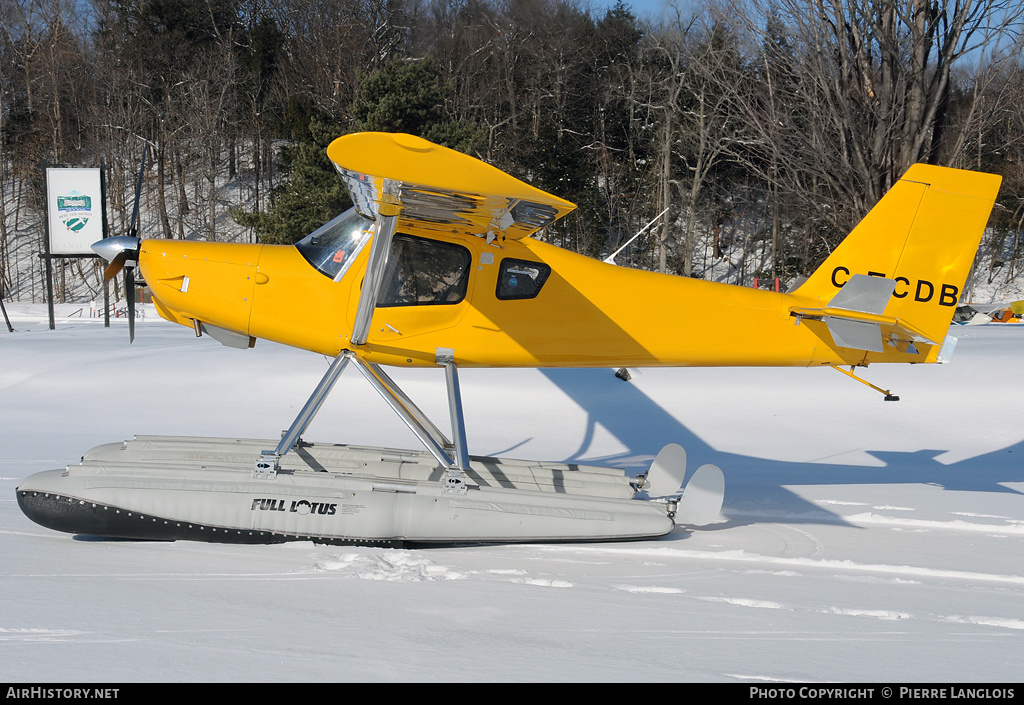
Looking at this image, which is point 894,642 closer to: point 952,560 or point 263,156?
point 952,560

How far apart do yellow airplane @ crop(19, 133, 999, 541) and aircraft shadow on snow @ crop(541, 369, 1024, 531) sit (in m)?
1.22

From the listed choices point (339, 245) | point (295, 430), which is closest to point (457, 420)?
point (295, 430)

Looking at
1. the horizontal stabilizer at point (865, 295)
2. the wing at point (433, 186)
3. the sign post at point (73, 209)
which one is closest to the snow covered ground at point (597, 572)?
the horizontal stabilizer at point (865, 295)

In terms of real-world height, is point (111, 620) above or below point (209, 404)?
above

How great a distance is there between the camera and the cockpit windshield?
5.79m

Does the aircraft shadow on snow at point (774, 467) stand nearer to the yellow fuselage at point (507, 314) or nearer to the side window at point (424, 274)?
the yellow fuselage at point (507, 314)

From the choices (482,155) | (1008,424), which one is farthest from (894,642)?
(482,155)

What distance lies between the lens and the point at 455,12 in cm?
3897

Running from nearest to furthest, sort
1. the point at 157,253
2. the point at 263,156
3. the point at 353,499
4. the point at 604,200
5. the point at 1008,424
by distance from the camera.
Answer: the point at 353,499 → the point at 157,253 → the point at 1008,424 → the point at 604,200 → the point at 263,156

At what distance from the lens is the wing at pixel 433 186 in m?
4.23

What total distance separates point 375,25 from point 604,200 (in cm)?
1206

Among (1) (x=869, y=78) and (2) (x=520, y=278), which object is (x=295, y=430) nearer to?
(2) (x=520, y=278)

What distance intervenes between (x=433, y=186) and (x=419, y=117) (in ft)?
69.3

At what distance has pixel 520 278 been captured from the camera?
19.4ft
